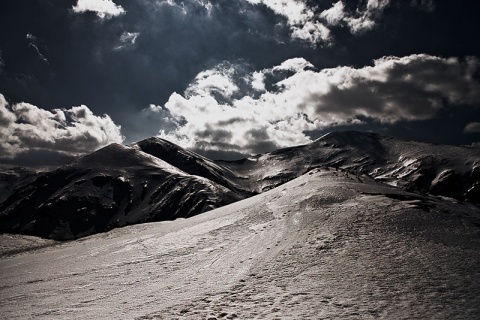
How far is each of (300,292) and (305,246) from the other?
453cm

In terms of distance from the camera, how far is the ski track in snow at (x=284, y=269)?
10.6 meters

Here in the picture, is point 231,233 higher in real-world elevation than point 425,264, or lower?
higher

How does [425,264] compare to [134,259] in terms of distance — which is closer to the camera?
[425,264]

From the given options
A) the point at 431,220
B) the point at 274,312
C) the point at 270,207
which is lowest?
the point at 274,312

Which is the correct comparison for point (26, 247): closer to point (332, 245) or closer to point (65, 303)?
point (65, 303)

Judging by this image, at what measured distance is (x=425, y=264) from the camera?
42.4 feet

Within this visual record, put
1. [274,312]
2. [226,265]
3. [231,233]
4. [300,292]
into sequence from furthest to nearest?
[231,233] → [226,265] → [300,292] → [274,312]

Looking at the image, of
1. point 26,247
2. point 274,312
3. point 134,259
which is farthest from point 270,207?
point 26,247

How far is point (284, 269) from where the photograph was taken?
13688 millimetres

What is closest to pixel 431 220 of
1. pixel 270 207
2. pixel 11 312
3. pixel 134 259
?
pixel 270 207

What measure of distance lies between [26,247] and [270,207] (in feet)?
71.8

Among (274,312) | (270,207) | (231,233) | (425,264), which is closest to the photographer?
(274,312)

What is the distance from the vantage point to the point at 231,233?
20203 millimetres

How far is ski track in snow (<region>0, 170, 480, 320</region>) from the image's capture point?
10.6 meters
